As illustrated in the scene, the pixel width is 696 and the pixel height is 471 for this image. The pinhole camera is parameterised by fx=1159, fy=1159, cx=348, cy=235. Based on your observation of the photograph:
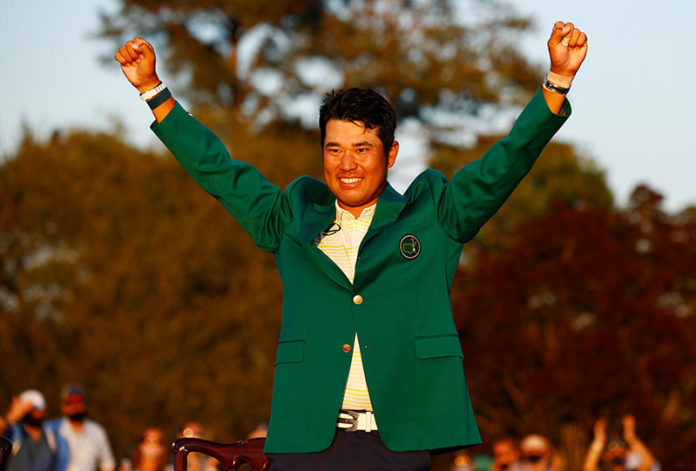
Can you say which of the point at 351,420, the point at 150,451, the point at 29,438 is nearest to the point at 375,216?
the point at 351,420

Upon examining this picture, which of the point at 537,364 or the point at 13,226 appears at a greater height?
the point at 13,226

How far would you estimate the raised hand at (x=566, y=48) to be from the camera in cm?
338

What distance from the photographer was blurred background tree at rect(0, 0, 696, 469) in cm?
2398

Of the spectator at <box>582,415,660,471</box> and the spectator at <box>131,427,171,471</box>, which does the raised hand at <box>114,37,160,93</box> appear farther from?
the spectator at <box>582,415,660,471</box>

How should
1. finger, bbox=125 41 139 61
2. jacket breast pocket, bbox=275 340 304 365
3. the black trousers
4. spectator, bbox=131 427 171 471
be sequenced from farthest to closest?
spectator, bbox=131 427 171 471
finger, bbox=125 41 139 61
jacket breast pocket, bbox=275 340 304 365
the black trousers

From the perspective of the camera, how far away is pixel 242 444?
13.0ft

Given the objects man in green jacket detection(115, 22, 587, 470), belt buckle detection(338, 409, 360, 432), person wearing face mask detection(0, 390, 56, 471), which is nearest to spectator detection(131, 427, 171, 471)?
person wearing face mask detection(0, 390, 56, 471)

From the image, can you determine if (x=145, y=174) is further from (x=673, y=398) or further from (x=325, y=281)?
(x=325, y=281)

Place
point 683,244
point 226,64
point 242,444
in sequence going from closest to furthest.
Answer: point 242,444 < point 683,244 < point 226,64

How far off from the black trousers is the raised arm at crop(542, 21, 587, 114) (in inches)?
42.8

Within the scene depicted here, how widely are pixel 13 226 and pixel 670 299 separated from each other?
14970 mm

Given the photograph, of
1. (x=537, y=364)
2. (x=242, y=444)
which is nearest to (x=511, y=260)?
(x=537, y=364)

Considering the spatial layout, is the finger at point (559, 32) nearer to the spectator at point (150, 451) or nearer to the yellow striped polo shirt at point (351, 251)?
the yellow striped polo shirt at point (351, 251)

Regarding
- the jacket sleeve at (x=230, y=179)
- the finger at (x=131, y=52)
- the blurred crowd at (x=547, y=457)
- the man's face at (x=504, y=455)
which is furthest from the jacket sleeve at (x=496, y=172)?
the man's face at (x=504, y=455)
